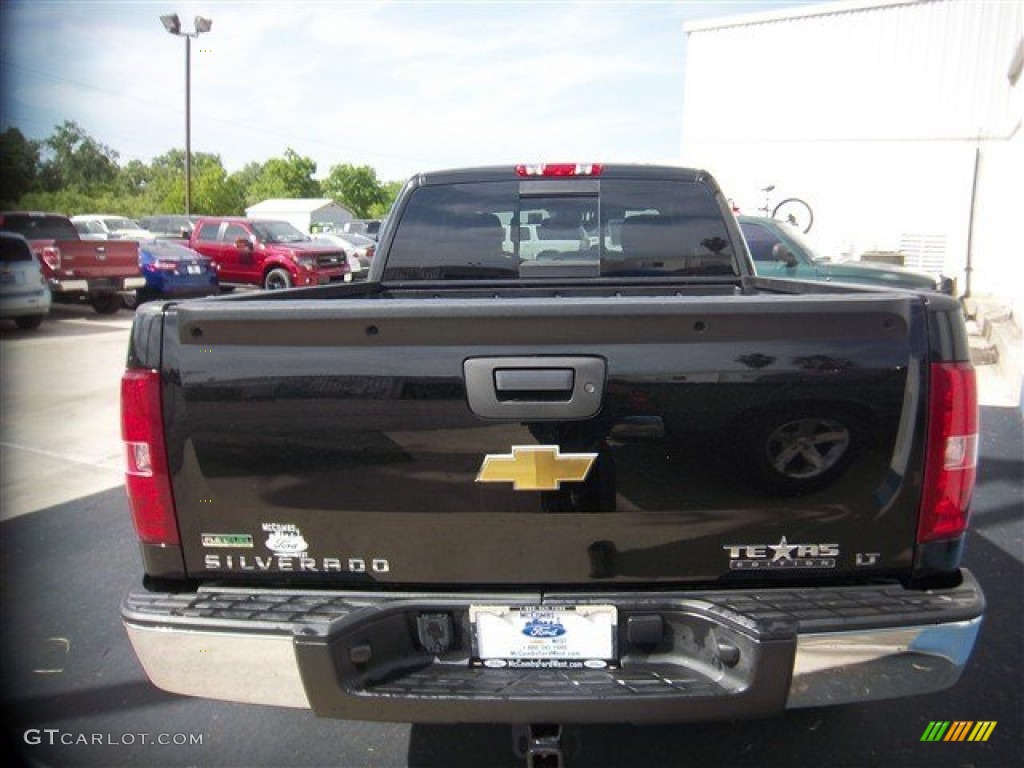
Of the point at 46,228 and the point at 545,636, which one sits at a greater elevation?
the point at 46,228

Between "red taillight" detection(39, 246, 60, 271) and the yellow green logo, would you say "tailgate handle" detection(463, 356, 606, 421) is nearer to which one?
the yellow green logo

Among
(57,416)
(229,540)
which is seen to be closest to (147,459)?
(229,540)

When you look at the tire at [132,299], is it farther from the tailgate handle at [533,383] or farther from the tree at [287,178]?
the tree at [287,178]

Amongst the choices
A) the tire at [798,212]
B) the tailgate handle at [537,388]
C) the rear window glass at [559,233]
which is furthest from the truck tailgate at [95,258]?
the tailgate handle at [537,388]

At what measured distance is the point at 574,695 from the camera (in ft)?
6.64

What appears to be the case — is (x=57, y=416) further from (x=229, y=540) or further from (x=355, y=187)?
(x=355, y=187)

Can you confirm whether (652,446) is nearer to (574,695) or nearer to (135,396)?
(574,695)

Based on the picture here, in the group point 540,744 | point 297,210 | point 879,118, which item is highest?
point 297,210

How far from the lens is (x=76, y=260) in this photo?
48.2 ft

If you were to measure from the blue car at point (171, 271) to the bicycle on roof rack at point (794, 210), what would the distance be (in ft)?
41.3

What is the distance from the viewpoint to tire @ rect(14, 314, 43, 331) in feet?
43.2

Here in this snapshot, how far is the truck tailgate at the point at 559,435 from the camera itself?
2.01 m

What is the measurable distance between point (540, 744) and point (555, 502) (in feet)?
2.22

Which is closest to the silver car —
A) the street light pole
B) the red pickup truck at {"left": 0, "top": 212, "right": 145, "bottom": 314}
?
the red pickup truck at {"left": 0, "top": 212, "right": 145, "bottom": 314}
